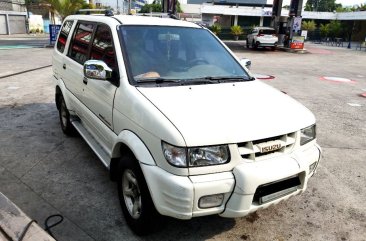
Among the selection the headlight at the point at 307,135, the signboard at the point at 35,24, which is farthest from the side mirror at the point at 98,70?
the signboard at the point at 35,24

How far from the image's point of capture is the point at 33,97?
832 cm

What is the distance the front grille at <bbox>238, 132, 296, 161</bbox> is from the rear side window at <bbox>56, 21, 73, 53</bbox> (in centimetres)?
380

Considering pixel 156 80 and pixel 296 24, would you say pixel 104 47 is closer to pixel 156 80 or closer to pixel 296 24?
pixel 156 80

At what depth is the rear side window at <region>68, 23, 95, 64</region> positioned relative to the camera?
14.4ft

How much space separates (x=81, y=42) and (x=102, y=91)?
132 cm

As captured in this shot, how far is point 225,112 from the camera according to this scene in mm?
2881

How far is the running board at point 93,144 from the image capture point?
3.71 meters

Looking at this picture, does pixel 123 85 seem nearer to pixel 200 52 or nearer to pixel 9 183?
pixel 200 52

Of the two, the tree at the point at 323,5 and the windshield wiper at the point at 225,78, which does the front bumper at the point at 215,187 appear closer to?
the windshield wiper at the point at 225,78

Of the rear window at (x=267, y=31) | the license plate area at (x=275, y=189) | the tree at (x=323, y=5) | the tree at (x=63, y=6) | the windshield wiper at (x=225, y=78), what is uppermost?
the tree at (x=323, y=5)

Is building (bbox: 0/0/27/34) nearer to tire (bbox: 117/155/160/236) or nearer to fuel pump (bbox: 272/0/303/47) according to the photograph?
fuel pump (bbox: 272/0/303/47)

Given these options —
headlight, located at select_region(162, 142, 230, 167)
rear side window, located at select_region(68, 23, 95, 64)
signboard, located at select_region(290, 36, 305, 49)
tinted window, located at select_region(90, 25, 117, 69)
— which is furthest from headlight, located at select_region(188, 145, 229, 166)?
signboard, located at select_region(290, 36, 305, 49)

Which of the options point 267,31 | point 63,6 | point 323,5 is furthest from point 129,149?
point 323,5

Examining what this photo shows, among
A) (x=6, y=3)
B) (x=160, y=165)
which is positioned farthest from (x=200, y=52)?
(x=6, y=3)
